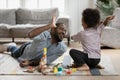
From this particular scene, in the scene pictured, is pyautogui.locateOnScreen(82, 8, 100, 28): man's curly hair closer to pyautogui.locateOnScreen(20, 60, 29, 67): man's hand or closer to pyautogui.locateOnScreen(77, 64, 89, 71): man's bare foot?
pyautogui.locateOnScreen(77, 64, 89, 71): man's bare foot

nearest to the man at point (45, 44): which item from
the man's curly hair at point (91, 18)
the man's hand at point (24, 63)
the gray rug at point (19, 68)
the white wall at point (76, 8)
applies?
the man's hand at point (24, 63)

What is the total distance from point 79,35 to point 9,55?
1.31 m

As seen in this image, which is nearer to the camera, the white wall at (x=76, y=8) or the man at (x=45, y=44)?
the man at (x=45, y=44)

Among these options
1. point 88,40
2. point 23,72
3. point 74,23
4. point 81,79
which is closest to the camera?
point 81,79

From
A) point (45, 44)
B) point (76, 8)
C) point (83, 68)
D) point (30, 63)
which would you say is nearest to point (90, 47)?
point (83, 68)

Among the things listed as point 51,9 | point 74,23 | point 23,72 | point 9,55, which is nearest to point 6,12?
point 51,9

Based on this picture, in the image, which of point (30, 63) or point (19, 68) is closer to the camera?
point (19, 68)

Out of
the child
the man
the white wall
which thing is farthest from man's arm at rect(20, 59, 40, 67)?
the white wall

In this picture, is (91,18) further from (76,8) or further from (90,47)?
(76,8)

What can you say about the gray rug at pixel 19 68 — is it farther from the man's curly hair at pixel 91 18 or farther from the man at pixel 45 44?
the man's curly hair at pixel 91 18

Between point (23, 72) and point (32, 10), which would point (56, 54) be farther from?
point (32, 10)

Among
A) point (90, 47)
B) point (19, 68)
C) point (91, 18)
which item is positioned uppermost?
point (91, 18)

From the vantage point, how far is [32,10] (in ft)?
22.7

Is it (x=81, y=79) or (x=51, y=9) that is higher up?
(x=51, y=9)
